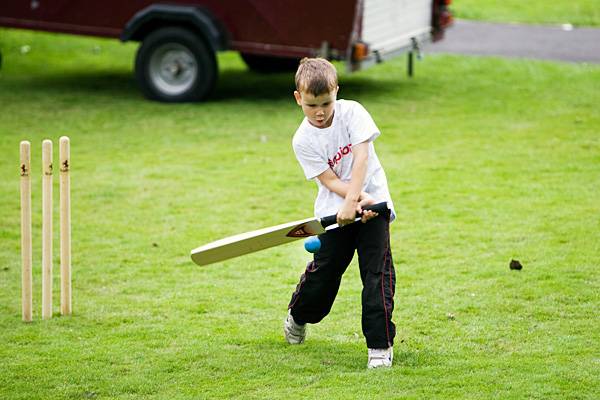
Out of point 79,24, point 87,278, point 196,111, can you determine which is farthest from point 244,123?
point 87,278

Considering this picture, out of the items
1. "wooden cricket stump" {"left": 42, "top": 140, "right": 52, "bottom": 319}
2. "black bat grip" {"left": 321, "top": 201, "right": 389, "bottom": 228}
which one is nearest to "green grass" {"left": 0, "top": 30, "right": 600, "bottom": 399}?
"wooden cricket stump" {"left": 42, "top": 140, "right": 52, "bottom": 319}

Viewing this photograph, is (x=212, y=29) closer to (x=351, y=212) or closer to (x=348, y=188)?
(x=348, y=188)

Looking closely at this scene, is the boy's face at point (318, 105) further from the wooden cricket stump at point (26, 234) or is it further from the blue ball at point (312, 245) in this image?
the wooden cricket stump at point (26, 234)

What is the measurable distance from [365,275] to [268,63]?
33.1 ft

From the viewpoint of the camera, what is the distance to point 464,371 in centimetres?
503

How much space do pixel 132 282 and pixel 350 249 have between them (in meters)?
2.18

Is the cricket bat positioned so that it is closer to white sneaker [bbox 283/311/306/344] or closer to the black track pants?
the black track pants

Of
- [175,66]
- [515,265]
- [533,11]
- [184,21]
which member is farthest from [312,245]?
[533,11]

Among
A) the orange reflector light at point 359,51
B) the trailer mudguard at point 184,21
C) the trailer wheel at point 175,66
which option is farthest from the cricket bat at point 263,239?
the trailer wheel at point 175,66

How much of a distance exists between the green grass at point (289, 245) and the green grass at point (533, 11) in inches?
177

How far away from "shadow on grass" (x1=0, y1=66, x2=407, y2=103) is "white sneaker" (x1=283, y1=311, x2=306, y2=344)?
25.1 ft

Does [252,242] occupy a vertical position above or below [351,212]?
below

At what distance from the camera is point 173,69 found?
12.8 metres

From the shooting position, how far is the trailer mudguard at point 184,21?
1218 cm
